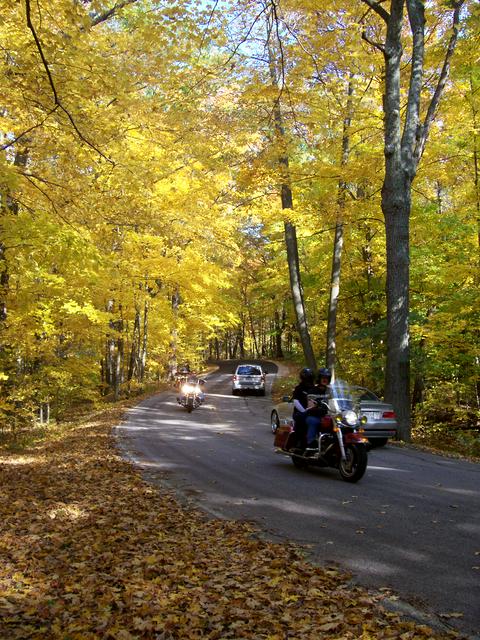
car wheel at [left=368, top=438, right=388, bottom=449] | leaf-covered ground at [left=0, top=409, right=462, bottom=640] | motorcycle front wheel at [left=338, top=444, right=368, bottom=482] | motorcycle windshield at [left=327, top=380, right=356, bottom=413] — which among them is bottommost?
car wheel at [left=368, top=438, right=388, bottom=449]

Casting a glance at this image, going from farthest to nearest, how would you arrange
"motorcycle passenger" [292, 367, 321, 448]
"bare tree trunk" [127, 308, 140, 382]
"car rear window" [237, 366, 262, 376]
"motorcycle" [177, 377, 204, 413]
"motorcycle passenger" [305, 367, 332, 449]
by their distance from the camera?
"bare tree trunk" [127, 308, 140, 382] < "car rear window" [237, 366, 262, 376] < "motorcycle" [177, 377, 204, 413] < "motorcycle passenger" [292, 367, 321, 448] < "motorcycle passenger" [305, 367, 332, 449]

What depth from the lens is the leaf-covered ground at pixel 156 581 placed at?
3.76 m

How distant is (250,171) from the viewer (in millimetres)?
16562

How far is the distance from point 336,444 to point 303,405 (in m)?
0.94

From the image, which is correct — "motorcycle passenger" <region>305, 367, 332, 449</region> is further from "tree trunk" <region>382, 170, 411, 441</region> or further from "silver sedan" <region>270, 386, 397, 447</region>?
"tree trunk" <region>382, 170, 411, 441</region>

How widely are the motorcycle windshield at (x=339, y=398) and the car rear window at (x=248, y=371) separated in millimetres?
19437

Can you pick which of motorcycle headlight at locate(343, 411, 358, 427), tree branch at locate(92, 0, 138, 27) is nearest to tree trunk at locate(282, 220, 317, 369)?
tree branch at locate(92, 0, 138, 27)

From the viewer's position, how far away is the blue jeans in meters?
9.01

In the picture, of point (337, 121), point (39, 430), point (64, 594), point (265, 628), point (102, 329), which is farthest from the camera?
point (102, 329)

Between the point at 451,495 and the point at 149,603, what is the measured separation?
5025mm

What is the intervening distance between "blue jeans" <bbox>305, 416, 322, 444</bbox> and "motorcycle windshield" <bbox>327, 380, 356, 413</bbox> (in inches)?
12.1

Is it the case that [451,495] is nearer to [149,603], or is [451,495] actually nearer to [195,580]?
[195,580]

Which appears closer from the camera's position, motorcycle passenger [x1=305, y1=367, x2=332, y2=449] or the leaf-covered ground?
the leaf-covered ground

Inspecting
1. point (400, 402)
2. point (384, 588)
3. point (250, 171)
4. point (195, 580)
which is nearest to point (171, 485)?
point (195, 580)
